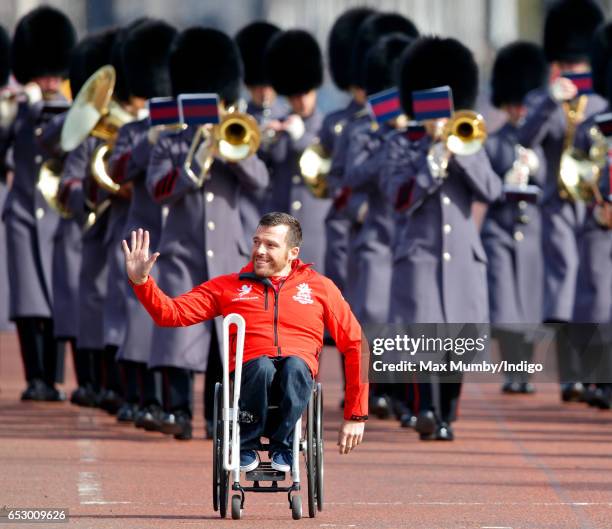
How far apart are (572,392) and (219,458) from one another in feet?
20.4

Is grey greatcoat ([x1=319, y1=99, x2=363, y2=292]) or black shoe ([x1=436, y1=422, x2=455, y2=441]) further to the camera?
grey greatcoat ([x1=319, y1=99, x2=363, y2=292])

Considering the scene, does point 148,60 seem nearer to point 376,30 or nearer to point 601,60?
point 376,30

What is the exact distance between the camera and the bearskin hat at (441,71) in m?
12.1

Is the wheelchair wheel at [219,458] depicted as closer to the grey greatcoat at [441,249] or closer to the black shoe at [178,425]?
the black shoe at [178,425]

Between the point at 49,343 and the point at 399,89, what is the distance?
2617mm

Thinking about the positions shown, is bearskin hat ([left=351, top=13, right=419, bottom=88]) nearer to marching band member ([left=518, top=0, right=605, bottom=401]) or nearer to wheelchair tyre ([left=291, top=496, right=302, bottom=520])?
marching band member ([left=518, top=0, right=605, bottom=401])

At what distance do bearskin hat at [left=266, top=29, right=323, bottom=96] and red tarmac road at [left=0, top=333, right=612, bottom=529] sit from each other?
2084 millimetres

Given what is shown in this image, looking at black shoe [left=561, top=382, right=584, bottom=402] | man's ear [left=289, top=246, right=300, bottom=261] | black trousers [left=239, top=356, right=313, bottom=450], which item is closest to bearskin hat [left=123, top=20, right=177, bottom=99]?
black shoe [left=561, top=382, right=584, bottom=402]

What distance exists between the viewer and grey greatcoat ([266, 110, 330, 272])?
44.1 ft

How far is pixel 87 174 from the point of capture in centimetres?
1270

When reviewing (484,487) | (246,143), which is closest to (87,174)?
(246,143)

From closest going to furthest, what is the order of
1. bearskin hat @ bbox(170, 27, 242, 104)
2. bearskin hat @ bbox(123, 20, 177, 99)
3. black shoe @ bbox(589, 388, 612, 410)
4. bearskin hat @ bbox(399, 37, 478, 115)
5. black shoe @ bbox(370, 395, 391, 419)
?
bearskin hat @ bbox(170, 27, 242, 104) → bearskin hat @ bbox(399, 37, 478, 115) → bearskin hat @ bbox(123, 20, 177, 99) → black shoe @ bbox(370, 395, 391, 419) → black shoe @ bbox(589, 388, 612, 410)

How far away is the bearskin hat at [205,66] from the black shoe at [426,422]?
180 centimetres

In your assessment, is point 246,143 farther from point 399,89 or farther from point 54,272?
point 54,272
